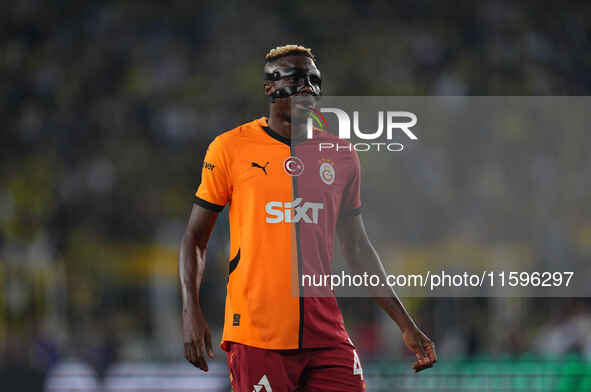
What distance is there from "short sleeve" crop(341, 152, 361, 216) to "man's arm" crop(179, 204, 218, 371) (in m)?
0.47

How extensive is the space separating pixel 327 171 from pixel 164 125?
12.5 meters

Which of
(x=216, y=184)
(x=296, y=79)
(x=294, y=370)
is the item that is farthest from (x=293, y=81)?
(x=294, y=370)

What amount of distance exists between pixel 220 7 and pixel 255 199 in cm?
1422

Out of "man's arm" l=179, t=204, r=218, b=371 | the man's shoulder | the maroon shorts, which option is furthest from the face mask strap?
the maroon shorts

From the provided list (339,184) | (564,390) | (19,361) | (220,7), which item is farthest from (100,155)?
(339,184)

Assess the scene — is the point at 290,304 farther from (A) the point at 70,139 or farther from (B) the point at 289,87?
(A) the point at 70,139

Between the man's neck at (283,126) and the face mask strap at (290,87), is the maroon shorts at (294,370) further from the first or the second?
the face mask strap at (290,87)

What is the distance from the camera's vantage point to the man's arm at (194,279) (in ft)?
9.57

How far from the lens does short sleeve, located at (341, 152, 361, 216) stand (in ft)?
10.6

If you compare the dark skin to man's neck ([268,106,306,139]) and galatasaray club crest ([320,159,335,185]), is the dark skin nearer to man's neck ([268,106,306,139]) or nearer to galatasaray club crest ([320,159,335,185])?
man's neck ([268,106,306,139])

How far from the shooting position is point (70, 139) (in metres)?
15.0

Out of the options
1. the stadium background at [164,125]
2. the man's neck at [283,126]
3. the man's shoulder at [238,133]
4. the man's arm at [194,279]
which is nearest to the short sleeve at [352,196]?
the man's neck at [283,126]

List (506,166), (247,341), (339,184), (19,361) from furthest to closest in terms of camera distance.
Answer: (506,166) < (19,361) < (339,184) < (247,341)
